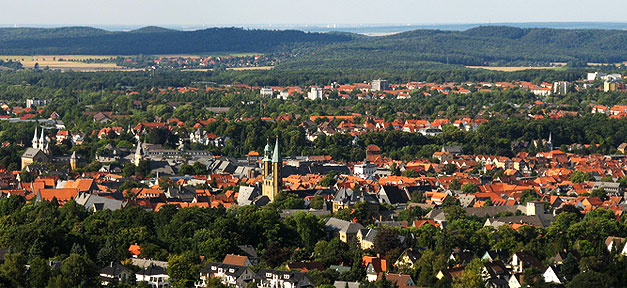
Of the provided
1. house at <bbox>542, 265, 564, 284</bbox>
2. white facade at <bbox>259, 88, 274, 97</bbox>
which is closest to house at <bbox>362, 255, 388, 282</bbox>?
house at <bbox>542, 265, 564, 284</bbox>

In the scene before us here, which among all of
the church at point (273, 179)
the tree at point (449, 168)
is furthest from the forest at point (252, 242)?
the tree at point (449, 168)

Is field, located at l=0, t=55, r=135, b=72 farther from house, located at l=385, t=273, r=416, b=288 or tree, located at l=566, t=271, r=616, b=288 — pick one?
tree, located at l=566, t=271, r=616, b=288

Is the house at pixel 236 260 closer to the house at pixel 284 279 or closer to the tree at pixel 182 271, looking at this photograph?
the tree at pixel 182 271

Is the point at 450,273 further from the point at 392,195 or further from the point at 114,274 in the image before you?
the point at 392,195

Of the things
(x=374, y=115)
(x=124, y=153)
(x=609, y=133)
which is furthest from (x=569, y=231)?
(x=374, y=115)

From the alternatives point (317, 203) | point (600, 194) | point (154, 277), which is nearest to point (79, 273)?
point (154, 277)
